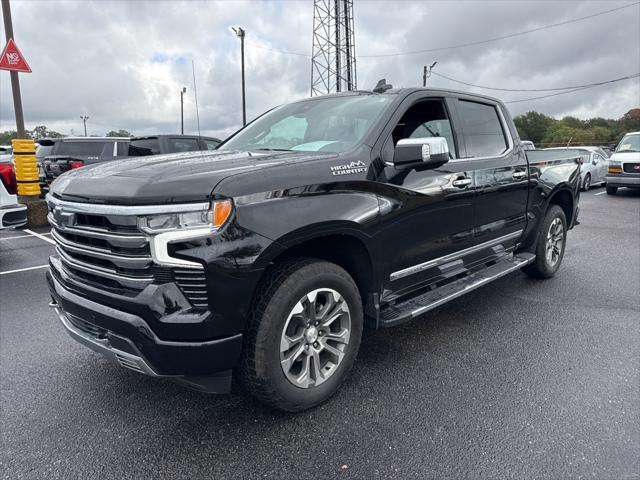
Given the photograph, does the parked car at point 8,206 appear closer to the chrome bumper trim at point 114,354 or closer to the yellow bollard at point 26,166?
the yellow bollard at point 26,166

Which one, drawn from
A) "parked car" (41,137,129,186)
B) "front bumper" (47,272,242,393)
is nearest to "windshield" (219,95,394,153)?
"front bumper" (47,272,242,393)

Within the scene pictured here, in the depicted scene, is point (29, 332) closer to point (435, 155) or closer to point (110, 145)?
A: point (435, 155)

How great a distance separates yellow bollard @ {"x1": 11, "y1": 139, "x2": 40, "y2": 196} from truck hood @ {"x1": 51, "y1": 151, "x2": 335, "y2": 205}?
776 cm

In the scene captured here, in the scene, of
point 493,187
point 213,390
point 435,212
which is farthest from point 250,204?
point 493,187

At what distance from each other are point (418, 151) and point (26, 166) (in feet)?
30.2

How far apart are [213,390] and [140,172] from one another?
3.90ft

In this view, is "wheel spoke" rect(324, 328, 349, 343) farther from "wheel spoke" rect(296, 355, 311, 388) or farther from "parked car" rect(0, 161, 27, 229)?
"parked car" rect(0, 161, 27, 229)

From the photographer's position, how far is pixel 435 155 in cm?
295

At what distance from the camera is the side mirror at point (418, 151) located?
2865 mm

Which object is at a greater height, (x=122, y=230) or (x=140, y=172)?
(x=140, y=172)

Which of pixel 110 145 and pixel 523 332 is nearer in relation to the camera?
pixel 523 332

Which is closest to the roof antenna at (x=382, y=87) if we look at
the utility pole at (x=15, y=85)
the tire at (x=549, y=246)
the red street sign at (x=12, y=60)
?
the tire at (x=549, y=246)

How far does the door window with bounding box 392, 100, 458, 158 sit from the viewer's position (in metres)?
3.32

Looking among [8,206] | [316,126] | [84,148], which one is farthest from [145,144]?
[316,126]
